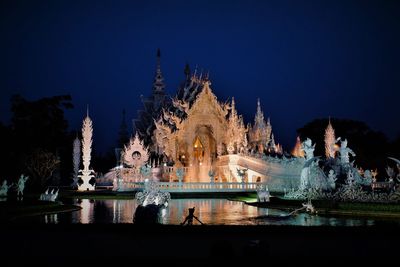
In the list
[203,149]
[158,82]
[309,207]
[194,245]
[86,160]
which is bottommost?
[194,245]

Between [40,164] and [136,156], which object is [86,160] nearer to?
[40,164]

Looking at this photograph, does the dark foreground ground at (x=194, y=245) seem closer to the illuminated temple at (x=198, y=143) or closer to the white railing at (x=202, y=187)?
the white railing at (x=202, y=187)

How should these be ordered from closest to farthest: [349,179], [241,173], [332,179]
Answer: [349,179]
[332,179]
[241,173]

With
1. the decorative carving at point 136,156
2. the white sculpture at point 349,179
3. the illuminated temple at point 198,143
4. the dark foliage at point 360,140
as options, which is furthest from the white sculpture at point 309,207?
the dark foliage at point 360,140

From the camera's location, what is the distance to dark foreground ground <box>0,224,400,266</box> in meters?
7.45

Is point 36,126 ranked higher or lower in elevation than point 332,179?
higher

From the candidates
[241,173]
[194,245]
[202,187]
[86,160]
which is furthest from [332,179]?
[86,160]

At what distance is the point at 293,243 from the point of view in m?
9.53

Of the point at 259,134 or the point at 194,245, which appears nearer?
the point at 194,245

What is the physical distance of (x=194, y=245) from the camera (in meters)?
9.30

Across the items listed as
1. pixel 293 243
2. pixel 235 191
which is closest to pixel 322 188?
pixel 235 191

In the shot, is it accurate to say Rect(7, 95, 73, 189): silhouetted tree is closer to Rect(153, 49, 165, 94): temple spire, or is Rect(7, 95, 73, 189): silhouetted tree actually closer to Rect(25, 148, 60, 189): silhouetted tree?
Rect(25, 148, 60, 189): silhouetted tree

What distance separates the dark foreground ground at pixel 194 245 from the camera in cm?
745

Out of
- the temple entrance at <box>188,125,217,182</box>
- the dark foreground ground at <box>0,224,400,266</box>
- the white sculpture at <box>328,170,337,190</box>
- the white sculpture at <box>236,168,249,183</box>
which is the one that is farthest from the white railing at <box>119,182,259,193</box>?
the dark foreground ground at <box>0,224,400,266</box>
